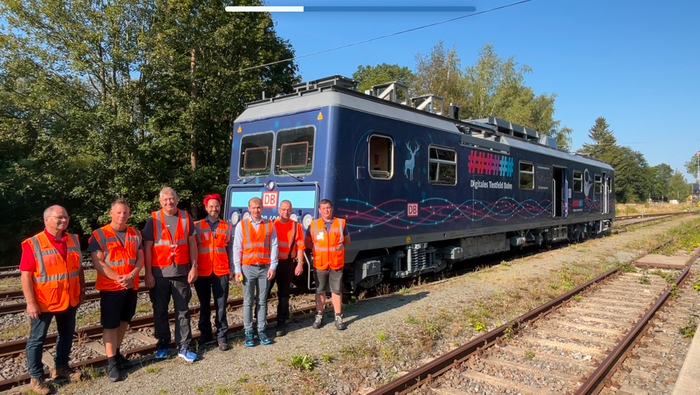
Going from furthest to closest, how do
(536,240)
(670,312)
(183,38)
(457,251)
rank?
(183,38)
(536,240)
(457,251)
(670,312)

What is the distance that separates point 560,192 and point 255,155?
11637mm

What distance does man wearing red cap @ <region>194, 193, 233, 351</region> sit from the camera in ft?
17.6

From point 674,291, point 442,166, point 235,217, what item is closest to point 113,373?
point 235,217

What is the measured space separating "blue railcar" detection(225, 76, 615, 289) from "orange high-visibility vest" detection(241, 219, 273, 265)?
1493mm

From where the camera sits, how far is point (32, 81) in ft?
48.6

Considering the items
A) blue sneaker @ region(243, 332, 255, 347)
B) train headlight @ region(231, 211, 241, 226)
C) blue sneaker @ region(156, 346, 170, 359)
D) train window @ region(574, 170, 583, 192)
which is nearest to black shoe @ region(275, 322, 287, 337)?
blue sneaker @ region(243, 332, 255, 347)

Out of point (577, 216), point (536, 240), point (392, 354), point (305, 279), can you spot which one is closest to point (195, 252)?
point (392, 354)

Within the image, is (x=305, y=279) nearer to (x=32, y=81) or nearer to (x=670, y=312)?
(x=670, y=312)

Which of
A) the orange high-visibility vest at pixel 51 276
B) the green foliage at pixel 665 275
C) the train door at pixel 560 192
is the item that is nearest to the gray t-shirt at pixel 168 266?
the orange high-visibility vest at pixel 51 276

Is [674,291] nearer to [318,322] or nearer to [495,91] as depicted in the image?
[318,322]

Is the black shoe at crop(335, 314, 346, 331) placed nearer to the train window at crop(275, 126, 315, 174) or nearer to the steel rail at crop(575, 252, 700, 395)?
the train window at crop(275, 126, 315, 174)

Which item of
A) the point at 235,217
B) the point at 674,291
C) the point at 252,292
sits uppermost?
the point at 235,217

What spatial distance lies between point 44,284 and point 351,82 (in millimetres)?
5700

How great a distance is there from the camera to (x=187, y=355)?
495 centimetres
